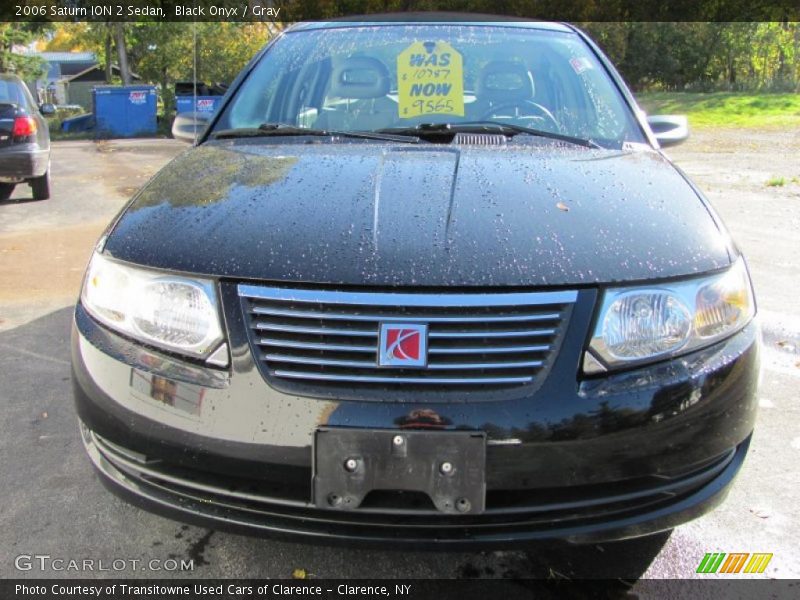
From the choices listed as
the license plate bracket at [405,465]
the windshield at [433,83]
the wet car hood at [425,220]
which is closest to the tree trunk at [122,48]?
the windshield at [433,83]

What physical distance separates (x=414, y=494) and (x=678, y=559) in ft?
3.40

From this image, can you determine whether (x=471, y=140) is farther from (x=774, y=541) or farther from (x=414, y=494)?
(x=774, y=541)

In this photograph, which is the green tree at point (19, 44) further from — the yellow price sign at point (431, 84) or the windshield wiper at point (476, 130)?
the windshield wiper at point (476, 130)

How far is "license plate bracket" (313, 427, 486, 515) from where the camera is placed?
1.63 metres

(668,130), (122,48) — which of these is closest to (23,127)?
(668,130)

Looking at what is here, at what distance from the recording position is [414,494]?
1.72 meters

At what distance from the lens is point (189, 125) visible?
3.27 metres

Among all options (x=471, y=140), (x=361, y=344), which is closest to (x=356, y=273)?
(x=361, y=344)

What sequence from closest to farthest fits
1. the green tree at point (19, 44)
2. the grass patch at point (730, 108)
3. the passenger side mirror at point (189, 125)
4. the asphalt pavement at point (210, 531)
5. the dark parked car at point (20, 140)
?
1. the asphalt pavement at point (210, 531)
2. the passenger side mirror at point (189, 125)
3. the dark parked car at point (20, 140)
4. the grass patch at point (730, 108)
5. the green tree at point (19, 44)

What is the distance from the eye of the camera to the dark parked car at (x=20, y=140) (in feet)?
25.3

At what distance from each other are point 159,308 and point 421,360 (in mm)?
678

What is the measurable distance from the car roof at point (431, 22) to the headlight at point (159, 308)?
1.81 meters

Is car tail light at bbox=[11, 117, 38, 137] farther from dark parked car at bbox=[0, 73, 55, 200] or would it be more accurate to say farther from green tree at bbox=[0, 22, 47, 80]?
green tree at bbox=[0, 22, 47, 80]

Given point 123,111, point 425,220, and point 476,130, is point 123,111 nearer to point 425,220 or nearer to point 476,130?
point 476,130
